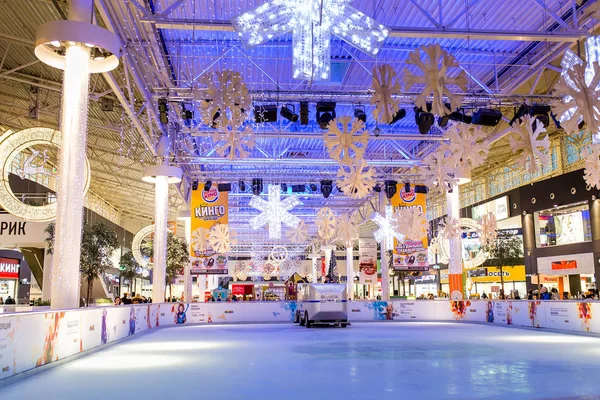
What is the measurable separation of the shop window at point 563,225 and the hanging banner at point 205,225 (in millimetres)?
18282

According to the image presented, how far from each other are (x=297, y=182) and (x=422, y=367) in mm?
21101

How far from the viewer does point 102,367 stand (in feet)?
31.1

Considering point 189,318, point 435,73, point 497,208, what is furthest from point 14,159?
point 497,208

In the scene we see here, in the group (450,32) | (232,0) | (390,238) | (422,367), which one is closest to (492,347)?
(422,367)

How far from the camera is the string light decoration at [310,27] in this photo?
359 inches

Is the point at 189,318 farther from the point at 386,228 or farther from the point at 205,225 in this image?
the point at 386,228

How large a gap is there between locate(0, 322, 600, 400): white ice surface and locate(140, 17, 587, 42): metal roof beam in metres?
6.93

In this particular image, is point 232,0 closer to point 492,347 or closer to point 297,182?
point 492,347

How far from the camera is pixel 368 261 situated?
38.4 metres

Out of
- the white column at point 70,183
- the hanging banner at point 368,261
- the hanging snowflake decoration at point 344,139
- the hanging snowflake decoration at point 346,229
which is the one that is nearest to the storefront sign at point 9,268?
the hanging snowflake decoration at point 346,229

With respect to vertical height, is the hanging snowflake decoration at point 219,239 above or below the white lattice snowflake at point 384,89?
below

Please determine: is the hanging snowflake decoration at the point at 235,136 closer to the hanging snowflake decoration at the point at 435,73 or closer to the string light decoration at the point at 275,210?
the hanging snowflake decoration at the point at 435,73

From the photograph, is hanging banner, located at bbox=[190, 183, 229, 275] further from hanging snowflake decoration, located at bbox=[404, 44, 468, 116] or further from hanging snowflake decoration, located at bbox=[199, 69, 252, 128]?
hanging snowflake decoration, located at bbox=[404, 44, 468, 116]

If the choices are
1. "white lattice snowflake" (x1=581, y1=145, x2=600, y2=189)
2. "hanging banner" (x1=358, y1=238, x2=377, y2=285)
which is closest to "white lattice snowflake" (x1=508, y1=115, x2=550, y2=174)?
"white lattice snowflake" (x1=581, y1=145, x2=600, y2=189)
